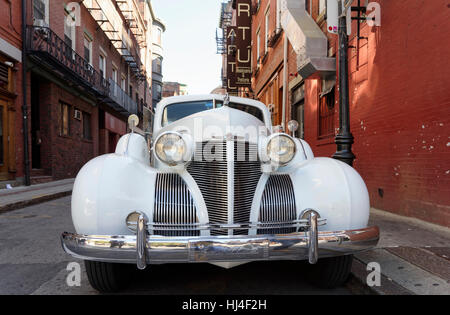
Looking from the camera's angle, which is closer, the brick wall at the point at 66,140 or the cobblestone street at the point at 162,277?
the cobblestone street at the point at 162,277

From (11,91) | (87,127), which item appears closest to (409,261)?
(11,91)

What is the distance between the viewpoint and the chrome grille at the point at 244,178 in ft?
7.15

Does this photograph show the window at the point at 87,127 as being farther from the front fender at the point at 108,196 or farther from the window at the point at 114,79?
the front fender at the point at 108,196

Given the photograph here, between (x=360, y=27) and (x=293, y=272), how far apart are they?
5.10 metres

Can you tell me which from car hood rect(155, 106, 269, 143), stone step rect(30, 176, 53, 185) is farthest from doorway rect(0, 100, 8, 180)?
car hood rect(155, 106, 269, 143)

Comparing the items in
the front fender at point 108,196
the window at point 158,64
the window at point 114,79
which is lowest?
the front fender at point 108,196

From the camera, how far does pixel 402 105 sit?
458 centimetres

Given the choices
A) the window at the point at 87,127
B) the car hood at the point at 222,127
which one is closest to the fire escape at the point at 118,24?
the window at the point at 87,127

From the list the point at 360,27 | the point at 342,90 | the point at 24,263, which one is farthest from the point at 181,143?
the point at 360,27

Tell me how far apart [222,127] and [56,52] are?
34.8ft

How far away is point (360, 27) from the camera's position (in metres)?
5.76

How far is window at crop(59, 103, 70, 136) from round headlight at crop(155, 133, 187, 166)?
11511mm

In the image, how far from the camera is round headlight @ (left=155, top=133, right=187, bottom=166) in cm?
220

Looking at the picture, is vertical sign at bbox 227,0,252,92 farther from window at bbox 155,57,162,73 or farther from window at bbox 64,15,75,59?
window at bbox 155,57,162,73
